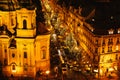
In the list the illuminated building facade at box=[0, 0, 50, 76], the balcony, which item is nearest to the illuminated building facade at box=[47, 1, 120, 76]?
the illuminated building facade at box=[0, 0, 50, 76]

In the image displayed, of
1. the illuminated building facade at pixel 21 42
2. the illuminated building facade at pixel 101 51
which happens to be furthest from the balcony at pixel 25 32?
the illuminated building facade at pixel 101 51

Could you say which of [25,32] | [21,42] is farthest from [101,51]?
[21,42]

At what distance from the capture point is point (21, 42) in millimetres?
79125

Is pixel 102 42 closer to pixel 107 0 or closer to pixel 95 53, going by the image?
pixel 95 53

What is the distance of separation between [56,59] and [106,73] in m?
14.7

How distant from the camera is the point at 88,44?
9188cm

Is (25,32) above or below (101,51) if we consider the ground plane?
above

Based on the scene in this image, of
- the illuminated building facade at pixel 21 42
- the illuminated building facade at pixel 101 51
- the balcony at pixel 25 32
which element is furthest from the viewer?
the illuminated building facade at pixel 101 51

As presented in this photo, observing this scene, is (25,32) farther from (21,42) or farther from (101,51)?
(101,51)

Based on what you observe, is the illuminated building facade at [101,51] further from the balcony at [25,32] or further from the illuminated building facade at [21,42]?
the balcony at [25,32]

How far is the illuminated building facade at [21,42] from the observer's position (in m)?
78.1

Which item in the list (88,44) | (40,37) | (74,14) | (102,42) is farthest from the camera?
(74,14)

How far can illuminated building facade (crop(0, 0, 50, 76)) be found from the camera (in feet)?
256

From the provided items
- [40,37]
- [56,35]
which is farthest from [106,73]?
[56,35]
